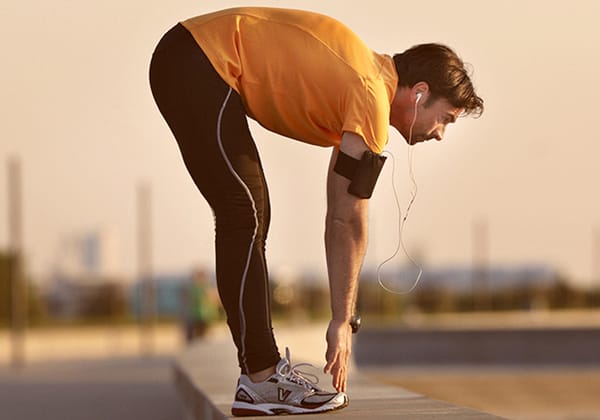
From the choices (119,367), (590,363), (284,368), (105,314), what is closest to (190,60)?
(284,368)

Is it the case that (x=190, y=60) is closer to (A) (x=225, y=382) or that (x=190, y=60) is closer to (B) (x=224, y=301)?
(B) (x=224, y=301)

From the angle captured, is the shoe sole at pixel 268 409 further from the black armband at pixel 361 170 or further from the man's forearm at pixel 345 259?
the black armband at pixel 361 170

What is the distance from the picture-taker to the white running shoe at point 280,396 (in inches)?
228

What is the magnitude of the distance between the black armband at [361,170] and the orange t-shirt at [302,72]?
52mm

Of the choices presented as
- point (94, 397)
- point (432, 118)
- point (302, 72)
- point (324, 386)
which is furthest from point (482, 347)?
point (302, 72)

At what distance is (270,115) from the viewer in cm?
568

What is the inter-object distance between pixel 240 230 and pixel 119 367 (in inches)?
748

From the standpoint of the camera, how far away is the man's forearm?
5.64 meters

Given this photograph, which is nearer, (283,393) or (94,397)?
(283,393)

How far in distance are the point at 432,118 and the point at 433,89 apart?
110 millimetres

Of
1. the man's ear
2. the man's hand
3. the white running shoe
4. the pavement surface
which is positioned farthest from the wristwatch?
the pavement surface

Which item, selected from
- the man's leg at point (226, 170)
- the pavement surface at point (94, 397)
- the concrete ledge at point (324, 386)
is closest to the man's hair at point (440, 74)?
the man's leg at point (226, 170)

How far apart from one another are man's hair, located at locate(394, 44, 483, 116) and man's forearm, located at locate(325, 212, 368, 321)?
55 cm

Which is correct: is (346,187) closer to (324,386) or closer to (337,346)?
(337,346)
